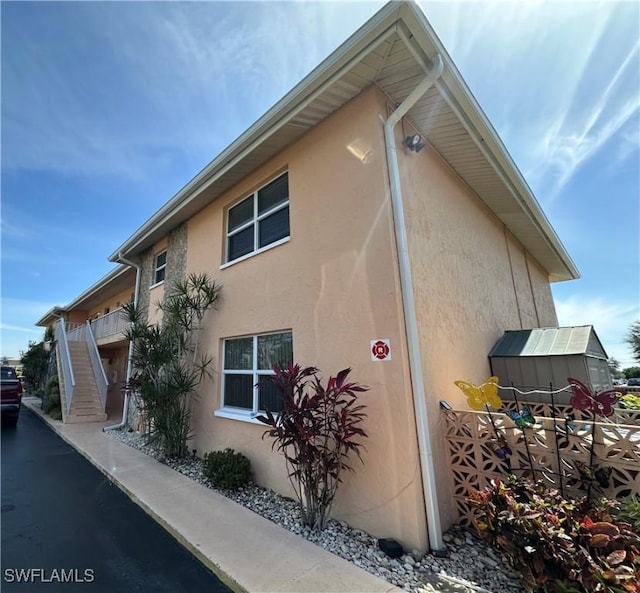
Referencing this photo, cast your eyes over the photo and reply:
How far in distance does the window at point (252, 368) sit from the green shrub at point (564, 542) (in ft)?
11.3

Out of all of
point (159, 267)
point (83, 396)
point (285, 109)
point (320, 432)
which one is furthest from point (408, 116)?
point (83, 396)

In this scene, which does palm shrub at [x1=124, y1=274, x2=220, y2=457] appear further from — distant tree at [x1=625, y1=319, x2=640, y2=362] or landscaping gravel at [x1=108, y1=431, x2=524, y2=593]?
distant tree at [x1=625, y1=319, x2=640, y2=362]

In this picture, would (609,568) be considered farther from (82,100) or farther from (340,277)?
(82,100)

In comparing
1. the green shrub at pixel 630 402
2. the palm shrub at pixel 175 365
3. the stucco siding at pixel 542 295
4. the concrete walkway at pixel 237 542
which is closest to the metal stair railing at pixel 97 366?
the palm shrub at pixel 175 365

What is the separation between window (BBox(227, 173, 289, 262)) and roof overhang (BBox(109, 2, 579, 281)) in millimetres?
566

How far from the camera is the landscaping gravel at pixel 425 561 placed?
2840mm

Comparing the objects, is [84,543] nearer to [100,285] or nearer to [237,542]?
[237,542]

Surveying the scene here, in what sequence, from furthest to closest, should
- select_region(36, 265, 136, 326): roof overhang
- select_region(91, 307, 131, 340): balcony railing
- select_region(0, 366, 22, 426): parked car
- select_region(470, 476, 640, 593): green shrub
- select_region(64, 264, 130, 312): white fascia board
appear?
select_region(36, 265, 136, 326): roof overhang, select_region(64, 264, 130, 312): white fascia board, select_region(91, 307, 131, 340): balcony railing, select_region(0, 366, 22, 426): parked car, select_region(470, 476, 640, 593): green shrub

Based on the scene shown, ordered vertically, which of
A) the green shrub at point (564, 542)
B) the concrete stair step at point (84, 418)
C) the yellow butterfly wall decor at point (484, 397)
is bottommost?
the concrete stair step at point (84, 418)

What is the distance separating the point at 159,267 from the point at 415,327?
9544 mm

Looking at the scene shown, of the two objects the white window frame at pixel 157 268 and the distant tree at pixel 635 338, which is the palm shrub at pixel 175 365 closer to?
the white window frame at pixel 157 268

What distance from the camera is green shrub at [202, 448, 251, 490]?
16.8 ft

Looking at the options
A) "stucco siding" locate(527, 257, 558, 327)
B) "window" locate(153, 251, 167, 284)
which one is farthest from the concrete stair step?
"stucco siding" locate(527, 257, 558, 327)

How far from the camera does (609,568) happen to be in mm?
2180
